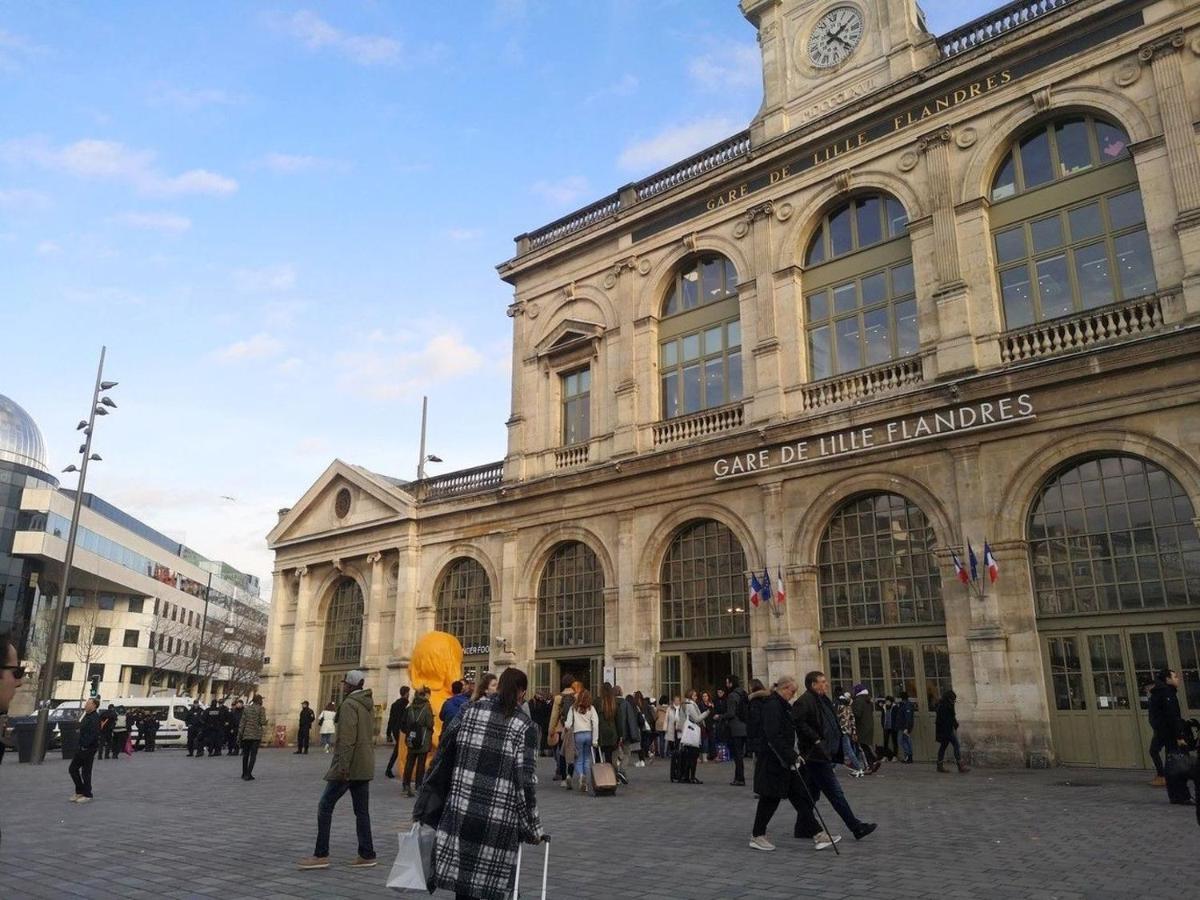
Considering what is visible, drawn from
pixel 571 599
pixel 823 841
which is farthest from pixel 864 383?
pixel 823 841

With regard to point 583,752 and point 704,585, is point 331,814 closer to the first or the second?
point 583,752

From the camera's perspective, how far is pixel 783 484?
20969 mm

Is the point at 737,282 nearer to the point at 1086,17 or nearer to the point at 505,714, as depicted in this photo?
the point at 1086,17

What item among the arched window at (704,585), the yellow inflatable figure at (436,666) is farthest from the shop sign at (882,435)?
the yellow inflatable figure at (436,666)

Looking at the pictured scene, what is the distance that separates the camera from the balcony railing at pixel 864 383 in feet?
64.5

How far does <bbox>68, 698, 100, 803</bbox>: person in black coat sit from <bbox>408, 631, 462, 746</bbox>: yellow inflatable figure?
16.5ft

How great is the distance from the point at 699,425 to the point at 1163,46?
1247cm

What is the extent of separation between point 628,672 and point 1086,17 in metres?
17.7

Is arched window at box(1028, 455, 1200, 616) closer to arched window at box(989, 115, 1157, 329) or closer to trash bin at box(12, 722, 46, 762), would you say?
arched window at box(989, 115, 1157, 329)

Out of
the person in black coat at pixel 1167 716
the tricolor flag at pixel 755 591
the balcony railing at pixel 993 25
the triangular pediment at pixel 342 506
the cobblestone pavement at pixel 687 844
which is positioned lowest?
the cobblestone pavement at pixel 687 844

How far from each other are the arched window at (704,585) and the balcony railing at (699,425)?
91.0 inches

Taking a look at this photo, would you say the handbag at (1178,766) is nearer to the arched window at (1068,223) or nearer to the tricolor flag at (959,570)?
the tricolor flag at (959,570)

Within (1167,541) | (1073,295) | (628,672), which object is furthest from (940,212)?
(628,672)

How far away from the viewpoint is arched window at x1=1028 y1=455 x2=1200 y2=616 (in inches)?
624
